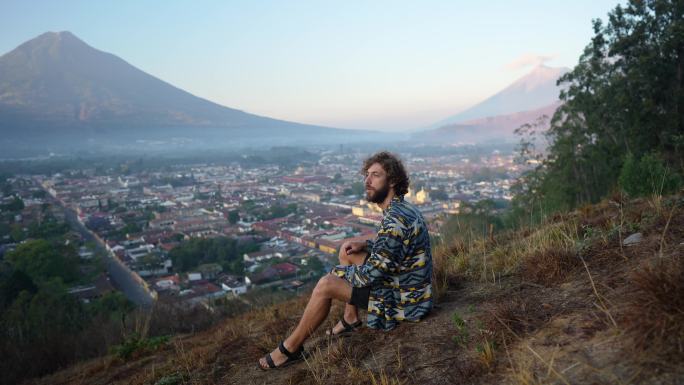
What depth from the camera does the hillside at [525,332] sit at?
5.08ft

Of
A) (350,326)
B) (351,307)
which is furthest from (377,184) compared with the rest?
(350,326)

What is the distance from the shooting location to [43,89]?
83.6 m

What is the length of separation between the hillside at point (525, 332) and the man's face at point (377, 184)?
740mm

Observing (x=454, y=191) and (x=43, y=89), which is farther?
(x=43, y=89)

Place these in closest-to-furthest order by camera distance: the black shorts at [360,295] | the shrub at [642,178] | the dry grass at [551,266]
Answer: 1. the black shorts at [360,295]
2. the dry grass at [551,266]
3. the shrub at [642,178]

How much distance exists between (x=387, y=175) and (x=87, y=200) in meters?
31.9

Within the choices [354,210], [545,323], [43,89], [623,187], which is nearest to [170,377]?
[545,323]

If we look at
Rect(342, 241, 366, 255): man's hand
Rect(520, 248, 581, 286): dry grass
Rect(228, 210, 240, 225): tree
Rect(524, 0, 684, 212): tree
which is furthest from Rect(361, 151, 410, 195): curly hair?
Rect(228, 210, 240, 225): tree

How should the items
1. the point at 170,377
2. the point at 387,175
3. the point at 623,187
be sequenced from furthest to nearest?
the point at 623,187, the point at 170,377, the point at 387,175

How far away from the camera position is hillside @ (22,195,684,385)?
61.0 inches

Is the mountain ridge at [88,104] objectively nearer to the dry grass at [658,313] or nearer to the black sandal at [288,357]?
the black sandal at [288,357]

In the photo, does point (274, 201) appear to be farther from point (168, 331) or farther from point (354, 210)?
point (168, 331)

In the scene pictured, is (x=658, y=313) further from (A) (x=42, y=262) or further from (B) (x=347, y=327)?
(A) (x=42, y=262)

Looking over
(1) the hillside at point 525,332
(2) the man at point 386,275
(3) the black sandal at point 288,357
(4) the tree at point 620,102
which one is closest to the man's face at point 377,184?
(2) the man at point 386,275
